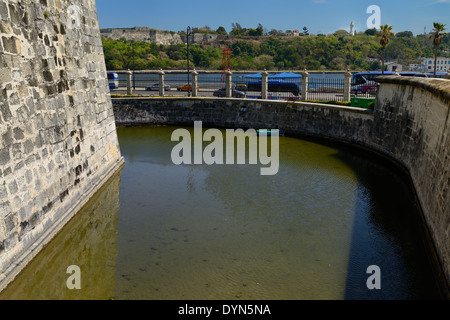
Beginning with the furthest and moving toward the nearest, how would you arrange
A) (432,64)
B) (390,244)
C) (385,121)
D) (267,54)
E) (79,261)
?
(267,54) → (432,64) → (385,121) → (390,244) → (79,261)

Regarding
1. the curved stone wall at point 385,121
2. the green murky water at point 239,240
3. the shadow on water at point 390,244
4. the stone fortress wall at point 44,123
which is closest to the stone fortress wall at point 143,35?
the curved stone wall at point 385,121

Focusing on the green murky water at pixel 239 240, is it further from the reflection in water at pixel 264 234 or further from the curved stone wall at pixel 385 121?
the curved stone wall at pixel 385 121

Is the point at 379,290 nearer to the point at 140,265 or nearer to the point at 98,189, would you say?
the point at 140,265

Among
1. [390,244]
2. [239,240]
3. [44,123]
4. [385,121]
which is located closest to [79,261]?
[44,123]

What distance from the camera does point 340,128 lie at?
19203 mm

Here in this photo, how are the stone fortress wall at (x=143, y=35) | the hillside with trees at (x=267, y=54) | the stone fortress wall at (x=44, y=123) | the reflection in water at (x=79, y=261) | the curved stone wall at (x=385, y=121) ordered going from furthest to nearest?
the stone fortress wall at (x=143, y=35) < the hillside with trees at (x=267, y=54) < the curved stone wall at (x=385, y=121) < the stone fortress wall at (x=44, y=123) < the reflection in water at (x=79, y=261)

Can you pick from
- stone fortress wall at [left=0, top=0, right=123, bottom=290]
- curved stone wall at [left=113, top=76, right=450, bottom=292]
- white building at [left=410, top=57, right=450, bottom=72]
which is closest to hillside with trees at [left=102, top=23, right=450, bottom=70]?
white building at [left=410, top=57, right=450, bottom=72]

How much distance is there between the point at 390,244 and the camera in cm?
919

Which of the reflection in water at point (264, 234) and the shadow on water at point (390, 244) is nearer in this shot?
the shadow on water at point (390, 244)

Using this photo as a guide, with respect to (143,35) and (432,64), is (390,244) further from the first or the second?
(143,35)

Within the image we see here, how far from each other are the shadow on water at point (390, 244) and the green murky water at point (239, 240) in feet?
0.09

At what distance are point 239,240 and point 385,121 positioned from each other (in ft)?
31.7

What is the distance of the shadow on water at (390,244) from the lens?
24.3 ft

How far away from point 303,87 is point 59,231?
56.4 feet
